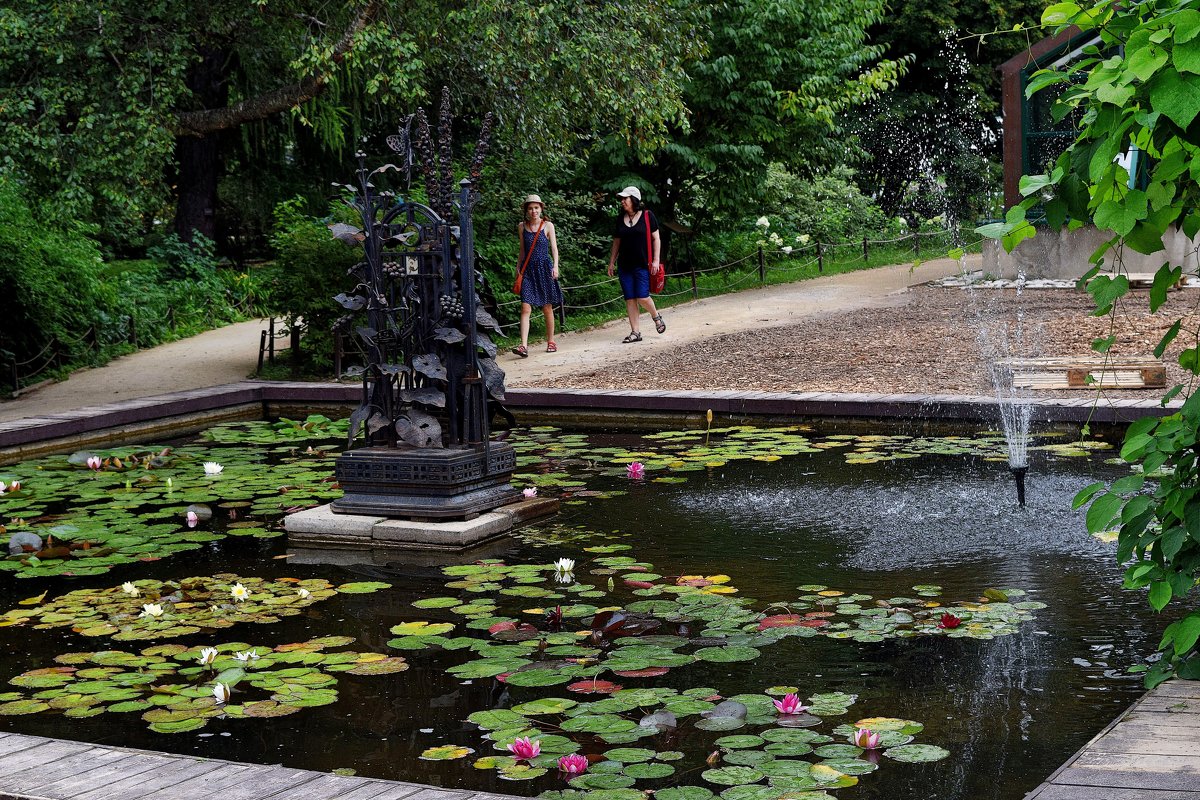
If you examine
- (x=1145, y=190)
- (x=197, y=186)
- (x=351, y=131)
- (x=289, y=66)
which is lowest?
(x=1145, y=190)

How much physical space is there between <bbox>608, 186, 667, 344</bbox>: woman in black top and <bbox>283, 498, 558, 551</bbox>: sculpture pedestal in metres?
7.50

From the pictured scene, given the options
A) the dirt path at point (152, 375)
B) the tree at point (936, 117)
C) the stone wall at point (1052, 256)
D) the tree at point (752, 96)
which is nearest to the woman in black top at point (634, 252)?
the tree at point (752, 96)

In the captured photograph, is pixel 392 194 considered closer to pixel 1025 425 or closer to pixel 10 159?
pixel 1025 425

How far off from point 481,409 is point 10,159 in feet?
21.8

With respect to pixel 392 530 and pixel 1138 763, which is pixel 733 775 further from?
pixel 392 530

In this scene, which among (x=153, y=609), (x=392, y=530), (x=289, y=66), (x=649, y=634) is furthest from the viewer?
(x=289, y=66)

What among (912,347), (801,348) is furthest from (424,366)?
(912,347)

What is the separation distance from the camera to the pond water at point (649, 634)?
4.12 m

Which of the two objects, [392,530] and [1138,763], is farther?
[392,530]

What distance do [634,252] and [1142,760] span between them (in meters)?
11.5

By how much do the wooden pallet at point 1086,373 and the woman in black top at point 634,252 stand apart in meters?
4.48

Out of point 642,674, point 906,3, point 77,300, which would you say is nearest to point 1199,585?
point 642,674

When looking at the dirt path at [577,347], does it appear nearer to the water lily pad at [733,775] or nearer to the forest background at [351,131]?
the forest background at [351,131]

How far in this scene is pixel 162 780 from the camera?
11.9ft
